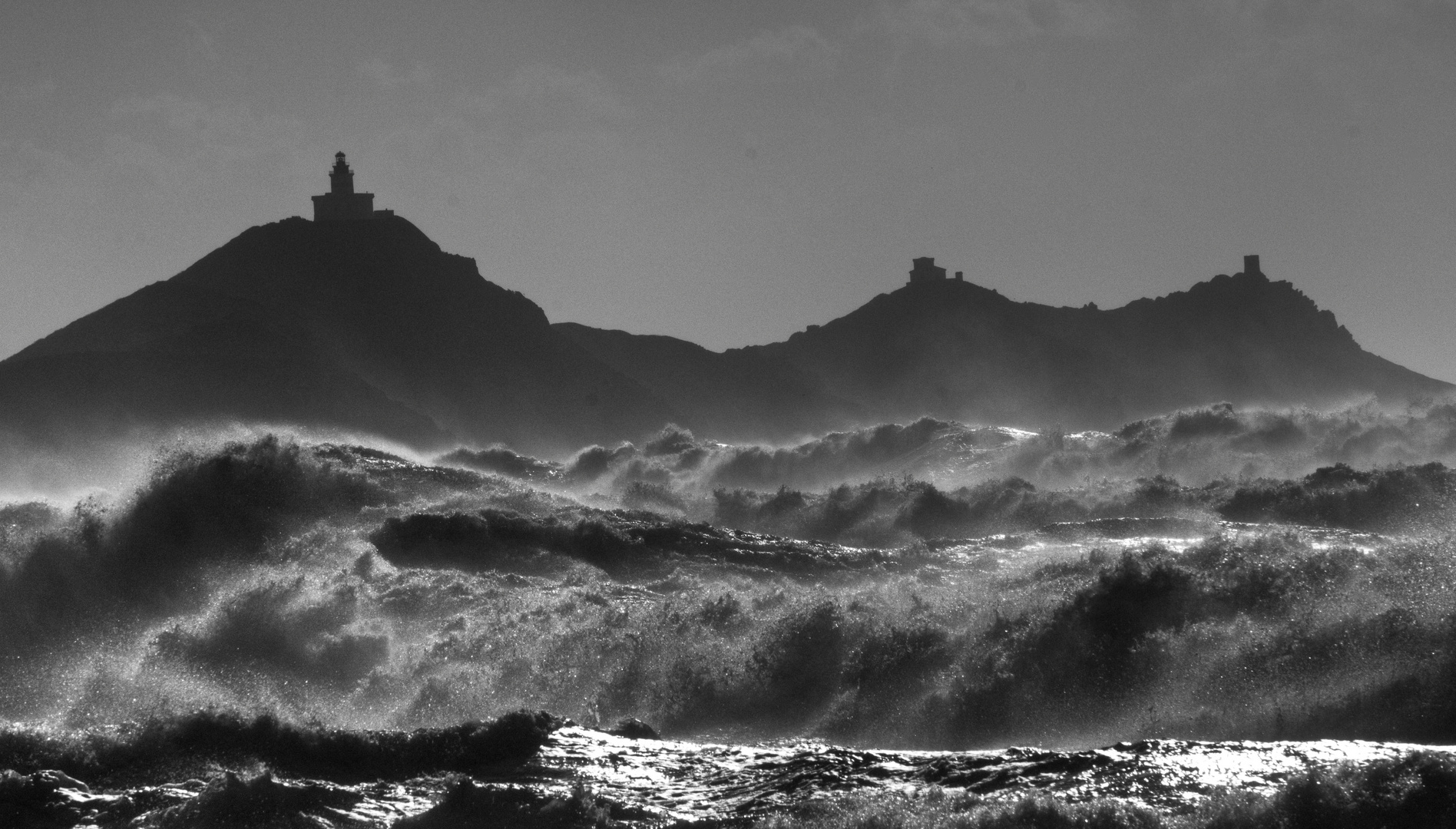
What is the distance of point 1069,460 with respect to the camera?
136 feet

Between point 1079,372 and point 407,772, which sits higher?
point 1079,372

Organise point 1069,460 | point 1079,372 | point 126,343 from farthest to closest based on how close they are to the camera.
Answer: point 1079,372 < point 126,343 < point 1069,460

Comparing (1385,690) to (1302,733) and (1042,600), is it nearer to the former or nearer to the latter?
(1302,733)

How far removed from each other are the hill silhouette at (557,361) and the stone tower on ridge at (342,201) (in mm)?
709

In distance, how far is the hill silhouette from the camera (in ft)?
239

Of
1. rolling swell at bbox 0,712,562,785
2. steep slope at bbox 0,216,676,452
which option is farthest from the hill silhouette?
rolling swell at bbox 0,712,562,785

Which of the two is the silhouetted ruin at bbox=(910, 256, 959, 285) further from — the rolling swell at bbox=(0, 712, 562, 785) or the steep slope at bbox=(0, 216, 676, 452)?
the rolling swell at bbox=(0, 712, 562, 785)

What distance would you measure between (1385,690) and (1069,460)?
29.9 meters

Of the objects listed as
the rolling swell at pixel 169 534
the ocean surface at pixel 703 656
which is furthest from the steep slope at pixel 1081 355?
the rolling swell at pixel 169 534

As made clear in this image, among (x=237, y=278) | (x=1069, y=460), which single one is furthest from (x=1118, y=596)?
(x=237, y=278)

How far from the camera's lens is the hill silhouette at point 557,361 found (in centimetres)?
7281

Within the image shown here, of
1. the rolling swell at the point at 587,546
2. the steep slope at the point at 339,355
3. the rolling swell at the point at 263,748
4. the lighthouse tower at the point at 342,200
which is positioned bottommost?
the rolling swell at the point at 263,748

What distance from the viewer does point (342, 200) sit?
87438mm

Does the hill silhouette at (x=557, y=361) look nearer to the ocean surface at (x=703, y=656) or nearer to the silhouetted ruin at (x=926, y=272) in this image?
the silhouetted ruin at (x=926, y=272)
